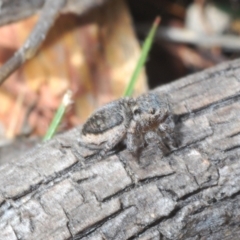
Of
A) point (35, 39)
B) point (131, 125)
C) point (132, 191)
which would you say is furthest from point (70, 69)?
point (132, 191)

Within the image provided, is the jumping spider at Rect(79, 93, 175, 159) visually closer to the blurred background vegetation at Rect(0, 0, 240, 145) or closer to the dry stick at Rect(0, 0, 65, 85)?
the dry stick at Rect(0, 0, 65, 85)

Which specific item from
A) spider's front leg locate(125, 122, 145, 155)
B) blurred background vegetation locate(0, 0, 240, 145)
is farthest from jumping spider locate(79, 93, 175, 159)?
blurred background vegetation locate(0, 0, 240, 145)

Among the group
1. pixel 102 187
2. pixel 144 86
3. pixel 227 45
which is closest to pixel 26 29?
pixel 144 86

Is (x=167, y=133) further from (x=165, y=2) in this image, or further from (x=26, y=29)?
(x=165, y=2)

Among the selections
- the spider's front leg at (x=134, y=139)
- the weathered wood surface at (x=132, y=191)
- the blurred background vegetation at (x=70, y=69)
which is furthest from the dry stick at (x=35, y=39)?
the spider's front leg at (x=134, y=139)

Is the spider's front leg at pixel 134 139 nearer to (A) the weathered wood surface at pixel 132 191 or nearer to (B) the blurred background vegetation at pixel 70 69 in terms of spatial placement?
(A) the weathered wood surface at pixel 132 191

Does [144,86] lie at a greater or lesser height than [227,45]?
lesser
